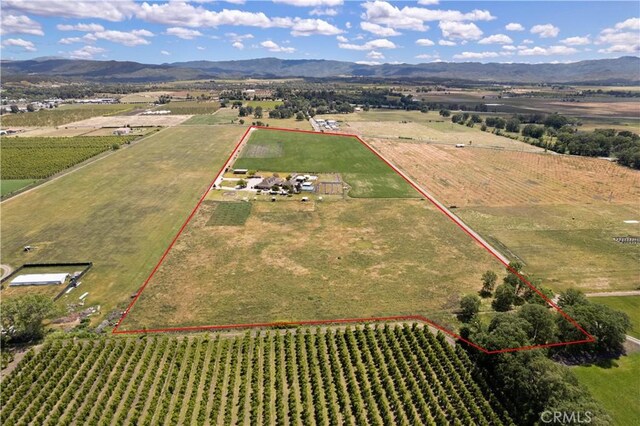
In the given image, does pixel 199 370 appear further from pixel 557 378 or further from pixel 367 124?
pixel 367 124

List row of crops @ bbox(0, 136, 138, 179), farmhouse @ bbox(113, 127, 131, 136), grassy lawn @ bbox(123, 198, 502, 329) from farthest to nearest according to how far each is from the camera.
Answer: farmhouse @ bbox(113, 127, 131, 136) < row of crops @ bbox(0, 136, 138, 179) < grassy lawn @ bbox(123, 198, 502, 329)

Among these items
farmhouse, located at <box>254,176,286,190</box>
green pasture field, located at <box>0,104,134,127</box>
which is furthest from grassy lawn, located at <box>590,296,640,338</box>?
green pasture field, located at <box>0,104,134,127</box>

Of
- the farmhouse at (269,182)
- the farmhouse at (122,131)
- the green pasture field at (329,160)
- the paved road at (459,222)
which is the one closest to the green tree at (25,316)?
the farmhouse at (269,182)

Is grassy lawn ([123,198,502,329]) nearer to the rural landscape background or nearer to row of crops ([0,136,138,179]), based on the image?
the rural landscape background

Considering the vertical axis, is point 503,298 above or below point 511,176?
below

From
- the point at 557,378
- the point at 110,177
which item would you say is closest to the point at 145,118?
the point at 110,177

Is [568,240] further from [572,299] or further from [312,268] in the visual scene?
[312,268]

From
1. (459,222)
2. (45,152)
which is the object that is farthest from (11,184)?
(459,222)
